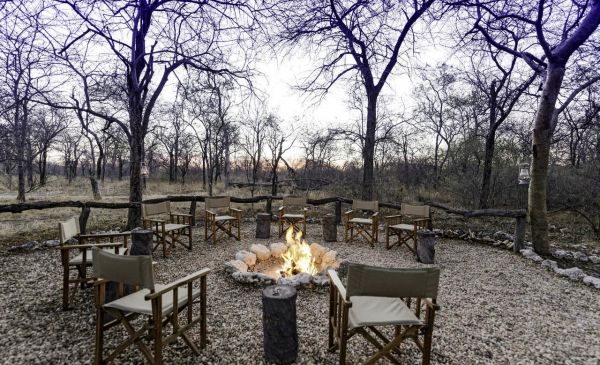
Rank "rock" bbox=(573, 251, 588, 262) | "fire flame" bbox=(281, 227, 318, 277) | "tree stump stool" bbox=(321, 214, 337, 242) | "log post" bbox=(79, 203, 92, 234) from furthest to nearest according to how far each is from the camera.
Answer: "tree stump stool" bbox=(321, 214, 337, 242) → "log post" bbox=(79, 203, 92, 234) → "rock" bbox=(573, 251, 588, 262) → "fire flame" bbox=(281, 227, 318, 277)

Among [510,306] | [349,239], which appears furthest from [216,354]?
[349,239]

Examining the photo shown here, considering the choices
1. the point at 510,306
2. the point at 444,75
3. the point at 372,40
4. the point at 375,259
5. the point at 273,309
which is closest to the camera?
the point at 273,309

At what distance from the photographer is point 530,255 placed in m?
5.38

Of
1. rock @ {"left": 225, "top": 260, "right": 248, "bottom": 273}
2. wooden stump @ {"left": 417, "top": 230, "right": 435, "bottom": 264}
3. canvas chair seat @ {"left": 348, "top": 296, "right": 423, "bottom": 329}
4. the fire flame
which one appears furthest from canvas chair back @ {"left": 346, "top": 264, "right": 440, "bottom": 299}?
wooden stump @ {"left": 417, "top": 230, "right": 435, "bottom": 264}

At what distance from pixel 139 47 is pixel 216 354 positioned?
5901mm

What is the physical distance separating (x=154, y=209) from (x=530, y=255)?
257 inches

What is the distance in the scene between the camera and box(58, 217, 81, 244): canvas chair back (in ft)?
10.8

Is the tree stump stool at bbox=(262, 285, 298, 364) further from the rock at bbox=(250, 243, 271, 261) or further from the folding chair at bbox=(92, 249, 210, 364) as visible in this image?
the rock at bbox=(250, 243, 271, 261)

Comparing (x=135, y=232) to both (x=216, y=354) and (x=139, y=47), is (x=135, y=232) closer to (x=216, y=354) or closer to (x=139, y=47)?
(x=216, y=354)

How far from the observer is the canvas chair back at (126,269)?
1.98 meters

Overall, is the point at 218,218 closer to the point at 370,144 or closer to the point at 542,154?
the point at 370,144

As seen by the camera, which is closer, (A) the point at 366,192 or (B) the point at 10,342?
(B) the point at 10,342

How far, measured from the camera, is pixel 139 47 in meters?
6.10

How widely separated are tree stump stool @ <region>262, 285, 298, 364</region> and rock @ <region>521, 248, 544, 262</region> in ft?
15.9
